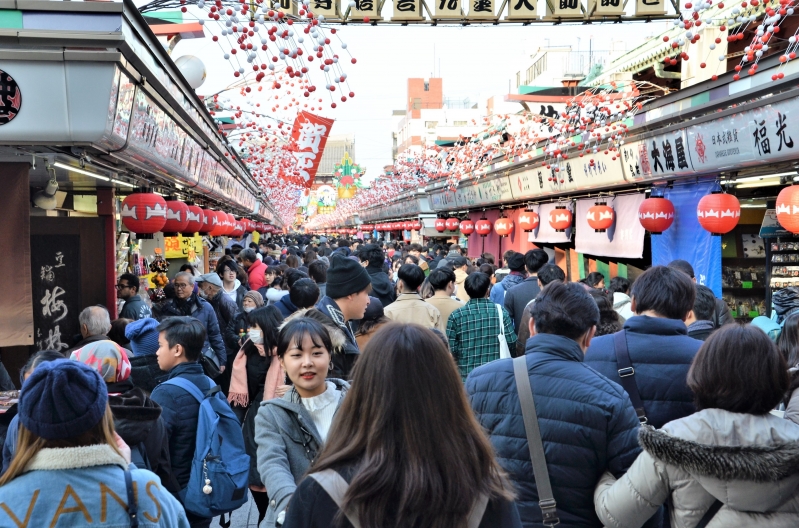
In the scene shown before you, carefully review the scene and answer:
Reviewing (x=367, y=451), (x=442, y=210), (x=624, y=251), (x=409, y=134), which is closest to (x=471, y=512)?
(x=367, y=451)

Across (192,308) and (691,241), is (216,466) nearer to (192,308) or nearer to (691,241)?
(192,308)

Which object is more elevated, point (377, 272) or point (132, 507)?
point (377, 272)

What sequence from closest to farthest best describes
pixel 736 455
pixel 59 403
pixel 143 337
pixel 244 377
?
pixel 59 403
pixel 736 455
pixel 244 377
pixel 143 337

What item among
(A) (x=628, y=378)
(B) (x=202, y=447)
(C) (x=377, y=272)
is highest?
(C) (x=377, y=272)

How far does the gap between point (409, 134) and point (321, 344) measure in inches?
2799

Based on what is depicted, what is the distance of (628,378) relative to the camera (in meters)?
3.60

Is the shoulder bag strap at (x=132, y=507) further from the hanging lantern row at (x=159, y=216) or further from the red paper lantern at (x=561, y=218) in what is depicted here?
the red paper lantern at (x=561, y=218)

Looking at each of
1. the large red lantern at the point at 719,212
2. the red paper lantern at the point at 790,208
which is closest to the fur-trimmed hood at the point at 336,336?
the red paper lantern at the point at 790,208

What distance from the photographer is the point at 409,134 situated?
2886 inches

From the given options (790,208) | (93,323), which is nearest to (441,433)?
(93,323)

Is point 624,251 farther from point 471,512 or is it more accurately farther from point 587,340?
point 471,512

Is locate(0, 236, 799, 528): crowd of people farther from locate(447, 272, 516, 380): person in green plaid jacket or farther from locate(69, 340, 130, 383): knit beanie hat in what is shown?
locate(447, 272, 516, 380): person in green plaid jacket

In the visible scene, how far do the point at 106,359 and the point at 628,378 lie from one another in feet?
9.27

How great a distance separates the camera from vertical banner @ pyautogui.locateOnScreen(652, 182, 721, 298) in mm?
9734
